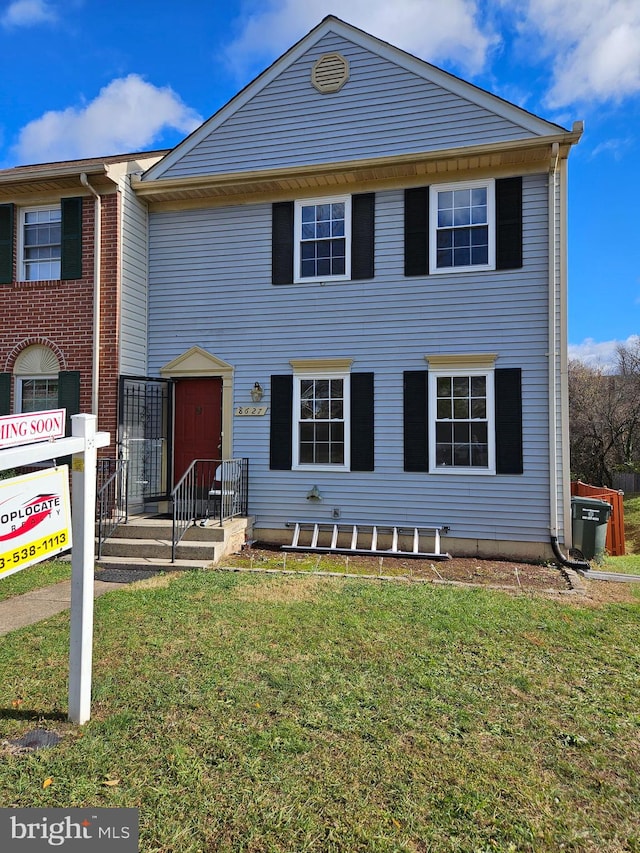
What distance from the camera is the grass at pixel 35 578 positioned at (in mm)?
6027

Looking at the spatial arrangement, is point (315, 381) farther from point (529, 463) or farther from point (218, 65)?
point (218, 65)

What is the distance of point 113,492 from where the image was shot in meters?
8.48

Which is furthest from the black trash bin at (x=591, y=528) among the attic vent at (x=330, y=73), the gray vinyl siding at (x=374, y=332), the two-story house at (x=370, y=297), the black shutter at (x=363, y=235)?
the attic vent at (x=330, y=73)

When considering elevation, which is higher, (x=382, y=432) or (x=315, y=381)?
(x=315, y=381)

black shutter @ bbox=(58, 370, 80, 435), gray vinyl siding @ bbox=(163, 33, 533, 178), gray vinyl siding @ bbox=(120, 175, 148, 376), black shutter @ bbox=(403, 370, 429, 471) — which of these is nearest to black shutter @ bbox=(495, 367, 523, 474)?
black shutter @ bbox=(403, 370, 429, 471)

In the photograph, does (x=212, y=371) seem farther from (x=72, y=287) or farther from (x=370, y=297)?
(x=370, y=297)

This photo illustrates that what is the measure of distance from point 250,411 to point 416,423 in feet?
9.17

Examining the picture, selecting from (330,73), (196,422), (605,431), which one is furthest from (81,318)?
(605,431)

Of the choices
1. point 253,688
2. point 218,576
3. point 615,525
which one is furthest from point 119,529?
point 615,525

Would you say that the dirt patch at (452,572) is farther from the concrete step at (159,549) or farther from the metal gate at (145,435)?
the metal gate at (145,435)

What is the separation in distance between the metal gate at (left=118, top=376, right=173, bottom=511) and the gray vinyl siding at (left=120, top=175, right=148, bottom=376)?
1.23ft

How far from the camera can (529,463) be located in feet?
25.5

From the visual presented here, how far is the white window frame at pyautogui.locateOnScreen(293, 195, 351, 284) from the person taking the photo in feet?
28.1

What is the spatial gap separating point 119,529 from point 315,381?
3.86 m
